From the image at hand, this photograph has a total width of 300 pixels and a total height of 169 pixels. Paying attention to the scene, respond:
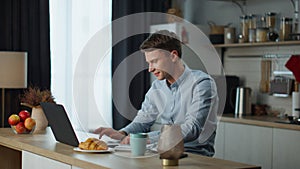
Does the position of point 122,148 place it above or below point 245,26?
below

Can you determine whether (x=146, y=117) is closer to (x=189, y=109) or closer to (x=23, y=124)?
(x=189, y=109)

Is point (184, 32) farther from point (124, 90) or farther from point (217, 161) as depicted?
point (217, 161)

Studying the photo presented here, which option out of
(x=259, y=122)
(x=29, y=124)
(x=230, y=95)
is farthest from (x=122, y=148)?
(x=230, y=95)

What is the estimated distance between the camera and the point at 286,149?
457 centimetres

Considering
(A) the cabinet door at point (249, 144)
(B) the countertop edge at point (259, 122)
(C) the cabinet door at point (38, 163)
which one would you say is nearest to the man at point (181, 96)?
(C) the cabinet door at point (38, 163)

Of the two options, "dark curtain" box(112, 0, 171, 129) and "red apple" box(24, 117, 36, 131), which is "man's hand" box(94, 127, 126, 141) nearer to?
"red apple" box(24, 117, 36, 131)

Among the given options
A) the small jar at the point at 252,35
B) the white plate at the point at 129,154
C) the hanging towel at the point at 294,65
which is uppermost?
the small jar at the point at 252,35

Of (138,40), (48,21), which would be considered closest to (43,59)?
(48,21)

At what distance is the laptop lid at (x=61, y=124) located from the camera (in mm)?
3129

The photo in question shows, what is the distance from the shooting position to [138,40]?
21.0 ft

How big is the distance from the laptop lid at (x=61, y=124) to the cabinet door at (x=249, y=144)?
208 centimetres

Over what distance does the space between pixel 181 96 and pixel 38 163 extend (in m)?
0.91

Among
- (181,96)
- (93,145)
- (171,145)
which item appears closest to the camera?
(171,145)

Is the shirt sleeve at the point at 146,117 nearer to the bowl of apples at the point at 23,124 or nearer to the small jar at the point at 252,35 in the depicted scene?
the bowl of apples at the point at 23,124
